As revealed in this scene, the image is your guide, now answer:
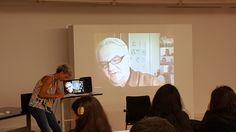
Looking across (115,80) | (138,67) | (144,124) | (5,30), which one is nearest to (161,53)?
(138,67)

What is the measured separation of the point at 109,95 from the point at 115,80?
0.33 meters

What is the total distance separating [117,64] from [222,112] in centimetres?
455

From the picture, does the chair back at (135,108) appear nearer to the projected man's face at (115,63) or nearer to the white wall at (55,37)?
the projected man's face at (115,63)

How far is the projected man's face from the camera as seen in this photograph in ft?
24.7

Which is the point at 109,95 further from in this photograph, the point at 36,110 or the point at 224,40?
the point at 224,40

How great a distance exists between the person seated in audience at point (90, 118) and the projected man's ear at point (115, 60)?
16.9 feet

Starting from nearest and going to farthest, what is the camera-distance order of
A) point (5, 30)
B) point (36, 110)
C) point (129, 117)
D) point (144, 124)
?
point (144, 124)
point (36, 110)
point (129, 117)
point (5, 30)

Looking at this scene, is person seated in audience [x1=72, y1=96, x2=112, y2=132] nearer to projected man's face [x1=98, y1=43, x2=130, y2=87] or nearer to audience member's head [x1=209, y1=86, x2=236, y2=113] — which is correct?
audience member's head [x1=209, y1=86, x2=236, y2=113]

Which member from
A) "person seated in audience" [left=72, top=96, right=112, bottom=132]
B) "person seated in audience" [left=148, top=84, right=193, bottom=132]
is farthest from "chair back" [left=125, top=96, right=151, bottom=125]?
"person seated in audience" [left=72, top=96, right=112, bottom=132]

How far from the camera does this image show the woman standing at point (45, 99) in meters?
5.46

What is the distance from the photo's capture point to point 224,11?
9.20 m

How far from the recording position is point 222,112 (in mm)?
3182

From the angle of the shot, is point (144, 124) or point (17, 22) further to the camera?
point (17, 22)

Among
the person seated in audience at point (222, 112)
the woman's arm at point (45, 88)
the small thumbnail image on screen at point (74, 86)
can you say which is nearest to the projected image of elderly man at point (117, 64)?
the small thumbnail image on screen at point (74, 86)
